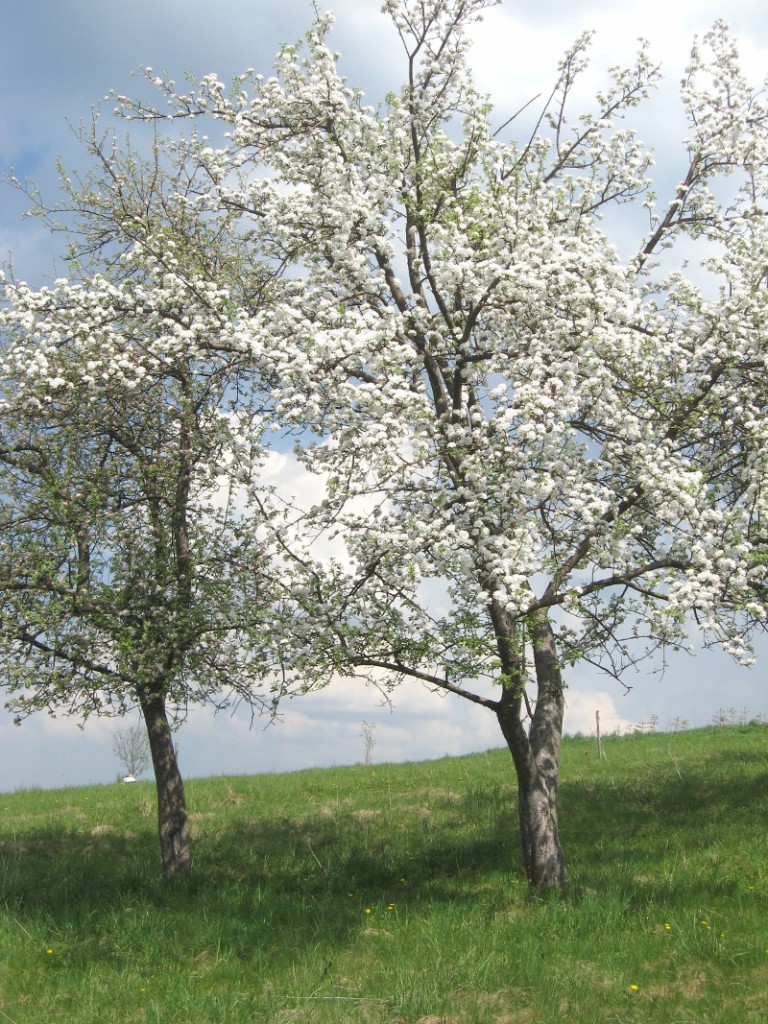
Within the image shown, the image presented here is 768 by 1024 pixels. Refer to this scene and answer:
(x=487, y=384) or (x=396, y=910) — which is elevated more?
(x=487, y=384)

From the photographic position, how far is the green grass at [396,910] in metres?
10.6

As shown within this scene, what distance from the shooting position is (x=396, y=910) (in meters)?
13.8

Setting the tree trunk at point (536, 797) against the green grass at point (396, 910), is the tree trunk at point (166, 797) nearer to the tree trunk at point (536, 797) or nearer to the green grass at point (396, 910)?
the green grass at point (396, 910)

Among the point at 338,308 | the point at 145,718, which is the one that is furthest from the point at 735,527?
the point at 145,718

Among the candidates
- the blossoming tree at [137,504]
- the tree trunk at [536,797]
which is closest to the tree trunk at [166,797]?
the blossoming tree at [137,504]

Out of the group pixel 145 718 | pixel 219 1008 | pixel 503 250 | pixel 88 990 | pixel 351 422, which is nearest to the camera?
pixel 219 1008

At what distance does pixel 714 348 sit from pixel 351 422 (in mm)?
6043

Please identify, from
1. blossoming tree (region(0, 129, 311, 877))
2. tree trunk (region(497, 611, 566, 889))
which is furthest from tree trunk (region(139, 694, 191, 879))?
tree trunk (region(497, 611, 566, 889))

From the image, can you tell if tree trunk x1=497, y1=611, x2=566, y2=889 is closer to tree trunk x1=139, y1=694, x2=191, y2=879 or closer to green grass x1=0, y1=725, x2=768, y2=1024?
green grass x1=0, y1=725, x2=768, y2=1024

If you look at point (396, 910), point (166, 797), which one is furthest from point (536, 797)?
point (166, 797)

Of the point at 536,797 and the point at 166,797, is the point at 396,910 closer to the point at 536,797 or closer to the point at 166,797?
the point at 536,797

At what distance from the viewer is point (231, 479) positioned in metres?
14.1

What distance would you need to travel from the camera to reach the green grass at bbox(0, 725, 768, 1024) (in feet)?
34.9

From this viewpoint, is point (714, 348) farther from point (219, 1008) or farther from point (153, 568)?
point (219, 1008)
